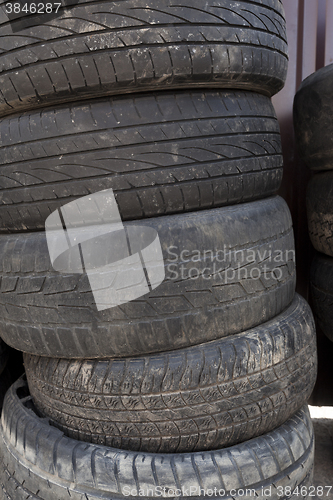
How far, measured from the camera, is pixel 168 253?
90 cm

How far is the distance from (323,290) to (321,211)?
0.33 m

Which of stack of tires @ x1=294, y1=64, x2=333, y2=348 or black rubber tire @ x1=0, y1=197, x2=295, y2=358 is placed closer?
black rubber tire @ x1=0, y1=197, x2=295, y2=358

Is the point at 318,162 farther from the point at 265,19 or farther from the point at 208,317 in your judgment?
the point at 208,317

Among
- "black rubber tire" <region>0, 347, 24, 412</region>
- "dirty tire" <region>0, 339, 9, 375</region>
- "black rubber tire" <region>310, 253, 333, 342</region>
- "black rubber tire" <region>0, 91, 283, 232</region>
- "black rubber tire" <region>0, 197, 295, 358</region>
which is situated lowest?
"black rubber tire" <region>0, 347, 24, 412</region>

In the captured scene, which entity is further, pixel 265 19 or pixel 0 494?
pixel 0 494

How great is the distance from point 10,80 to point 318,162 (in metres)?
1.11

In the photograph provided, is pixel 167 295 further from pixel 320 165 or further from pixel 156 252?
pixel 320 165

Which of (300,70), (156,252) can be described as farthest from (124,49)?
(300,70)

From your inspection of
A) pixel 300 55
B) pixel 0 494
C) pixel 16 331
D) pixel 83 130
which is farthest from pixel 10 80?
pixel 300 55

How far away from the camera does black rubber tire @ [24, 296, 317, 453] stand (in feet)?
A: 3.05

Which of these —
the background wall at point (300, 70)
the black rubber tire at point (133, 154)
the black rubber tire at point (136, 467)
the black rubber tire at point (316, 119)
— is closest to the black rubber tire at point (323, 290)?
the background wall at point (300, 70)

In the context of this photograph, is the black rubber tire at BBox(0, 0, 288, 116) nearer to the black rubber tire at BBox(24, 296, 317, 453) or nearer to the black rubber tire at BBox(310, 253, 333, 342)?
the black rubber tire at BBox(24, 296, 317, 453)

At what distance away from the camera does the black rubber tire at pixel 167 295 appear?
909mm

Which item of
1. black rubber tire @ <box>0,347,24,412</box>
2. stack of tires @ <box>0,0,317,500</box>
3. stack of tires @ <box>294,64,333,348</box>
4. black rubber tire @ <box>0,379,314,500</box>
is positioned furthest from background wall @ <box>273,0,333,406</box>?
black rubber tire @ <box>0,347,24,412</box>
